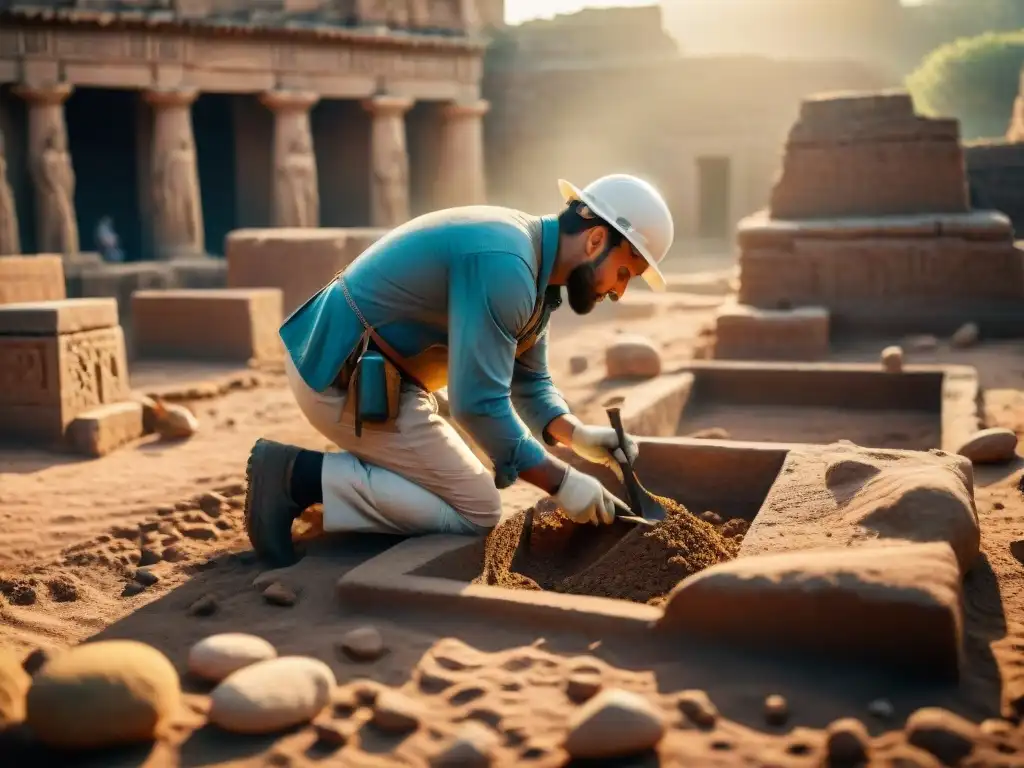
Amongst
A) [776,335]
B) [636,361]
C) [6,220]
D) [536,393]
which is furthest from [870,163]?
[6,220]

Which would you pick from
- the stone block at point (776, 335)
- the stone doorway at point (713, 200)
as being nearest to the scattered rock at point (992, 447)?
the stone block at point (776, 335)

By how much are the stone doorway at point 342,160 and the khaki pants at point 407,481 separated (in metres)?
14.9

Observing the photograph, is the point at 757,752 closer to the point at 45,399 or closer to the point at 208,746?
the point at 208,746

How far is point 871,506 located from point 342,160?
16.4 meters

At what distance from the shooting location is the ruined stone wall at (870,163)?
9.20m

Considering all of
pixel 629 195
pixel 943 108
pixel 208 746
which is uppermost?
pixel 943 108

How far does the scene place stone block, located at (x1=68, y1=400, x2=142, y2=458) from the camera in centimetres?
567

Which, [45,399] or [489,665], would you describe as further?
[45,399]

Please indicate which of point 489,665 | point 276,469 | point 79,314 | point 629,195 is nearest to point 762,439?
point 629,195

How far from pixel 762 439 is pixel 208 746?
3.61 m

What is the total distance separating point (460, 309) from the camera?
127 inches

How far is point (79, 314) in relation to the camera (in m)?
6.00

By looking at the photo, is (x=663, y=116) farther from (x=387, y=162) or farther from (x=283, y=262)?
(x=283, y=262)

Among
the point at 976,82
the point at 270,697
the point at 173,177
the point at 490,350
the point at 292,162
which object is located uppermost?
the point at 976,82
